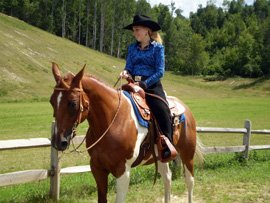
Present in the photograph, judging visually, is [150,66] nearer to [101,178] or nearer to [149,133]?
[149,133]

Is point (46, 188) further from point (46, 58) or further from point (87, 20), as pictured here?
point (87, 20)

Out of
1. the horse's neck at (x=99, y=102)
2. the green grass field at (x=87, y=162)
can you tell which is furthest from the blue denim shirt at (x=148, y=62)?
the green grass field at (x=87, y=162)

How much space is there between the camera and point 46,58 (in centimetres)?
5488

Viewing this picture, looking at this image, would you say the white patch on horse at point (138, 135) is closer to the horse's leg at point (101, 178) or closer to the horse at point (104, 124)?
the horse at point (104, 124)

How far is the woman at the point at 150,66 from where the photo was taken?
539cm

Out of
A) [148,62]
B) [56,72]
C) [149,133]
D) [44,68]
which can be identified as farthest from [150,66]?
[44,68]

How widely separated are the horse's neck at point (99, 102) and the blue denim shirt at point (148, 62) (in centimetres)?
75

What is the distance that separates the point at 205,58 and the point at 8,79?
195 feet

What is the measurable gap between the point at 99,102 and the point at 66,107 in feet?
2.03

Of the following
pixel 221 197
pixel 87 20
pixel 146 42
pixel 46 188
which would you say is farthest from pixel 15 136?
pixel 87 20

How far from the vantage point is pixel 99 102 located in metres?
4.77

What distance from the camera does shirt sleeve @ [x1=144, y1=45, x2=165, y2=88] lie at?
538 centimetres

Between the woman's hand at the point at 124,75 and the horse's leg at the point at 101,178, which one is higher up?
the woman's hand at the point at 124,75

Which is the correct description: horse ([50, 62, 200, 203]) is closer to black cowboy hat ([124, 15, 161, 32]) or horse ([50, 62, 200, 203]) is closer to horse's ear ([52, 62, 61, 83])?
horse's ear ([52, 62, 61, 83])
